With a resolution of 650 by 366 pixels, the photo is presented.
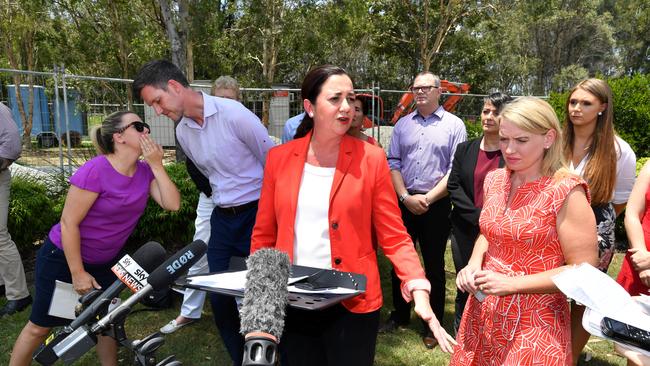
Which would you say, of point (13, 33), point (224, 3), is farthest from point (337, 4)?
point (13, 33)

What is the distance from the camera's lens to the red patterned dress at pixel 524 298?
6.79ft

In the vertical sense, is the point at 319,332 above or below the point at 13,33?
below

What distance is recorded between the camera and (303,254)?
2150mm

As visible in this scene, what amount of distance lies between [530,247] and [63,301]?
2606mm

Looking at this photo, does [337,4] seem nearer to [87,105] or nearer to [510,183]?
[87,105]

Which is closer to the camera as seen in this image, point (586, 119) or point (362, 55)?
point (586, 119)

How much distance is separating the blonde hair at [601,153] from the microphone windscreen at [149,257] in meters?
2.76

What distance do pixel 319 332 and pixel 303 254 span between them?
361mm

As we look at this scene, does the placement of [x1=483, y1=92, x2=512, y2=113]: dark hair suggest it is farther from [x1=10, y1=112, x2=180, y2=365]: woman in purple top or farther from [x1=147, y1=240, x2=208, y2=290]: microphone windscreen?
[x1=147, y1=240, x2=208, y2=290]: microphone windscreen

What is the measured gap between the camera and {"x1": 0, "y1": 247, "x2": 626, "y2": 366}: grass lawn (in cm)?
399

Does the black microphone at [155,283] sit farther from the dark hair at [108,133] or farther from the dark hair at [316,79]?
the dark hair at [108,133]

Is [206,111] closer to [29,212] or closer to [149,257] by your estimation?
[149,257]

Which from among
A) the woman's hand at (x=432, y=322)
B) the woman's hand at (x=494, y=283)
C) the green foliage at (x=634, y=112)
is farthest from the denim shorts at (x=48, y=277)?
the green foliage at (x=634, y=112)

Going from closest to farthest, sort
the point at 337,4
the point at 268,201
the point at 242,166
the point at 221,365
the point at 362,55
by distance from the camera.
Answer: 1. the point at 268,201
2. the point at 242,166
3. the point at 221,365
4. the point at 337,4
5. the point at 362,55
